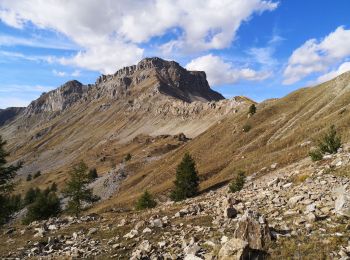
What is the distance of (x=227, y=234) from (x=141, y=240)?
5.13 m

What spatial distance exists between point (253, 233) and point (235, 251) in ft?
5.62

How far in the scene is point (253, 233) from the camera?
1425cm

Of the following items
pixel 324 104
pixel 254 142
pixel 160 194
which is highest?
pixel 324 104

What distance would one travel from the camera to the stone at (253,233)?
1397 centimetres

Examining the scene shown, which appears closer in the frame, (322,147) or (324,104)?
(322,147)

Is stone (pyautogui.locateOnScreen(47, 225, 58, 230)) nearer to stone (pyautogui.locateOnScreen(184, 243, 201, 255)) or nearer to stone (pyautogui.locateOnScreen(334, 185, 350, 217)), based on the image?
stone (pyautogui.locateOnScreen(184, 243, 201, 255))

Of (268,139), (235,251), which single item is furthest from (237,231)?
(268,139)

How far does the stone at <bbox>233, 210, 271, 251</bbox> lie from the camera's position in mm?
13969

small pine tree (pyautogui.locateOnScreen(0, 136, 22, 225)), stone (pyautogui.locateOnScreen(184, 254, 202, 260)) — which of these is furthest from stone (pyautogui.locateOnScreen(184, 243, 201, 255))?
small pine tree (pyautogui.locateOnScreen(0, 136, 22, 225))

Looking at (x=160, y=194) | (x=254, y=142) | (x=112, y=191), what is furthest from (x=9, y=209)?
(x=112, y=191)

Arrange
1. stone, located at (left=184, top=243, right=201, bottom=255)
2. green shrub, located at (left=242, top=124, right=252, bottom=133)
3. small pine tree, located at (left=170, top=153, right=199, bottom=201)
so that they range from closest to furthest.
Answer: stone, located at (left=184, top=243, right=201, bottom=255) < small pine tree, located at (left=170, top=153, right=199, bottom=201) < green shrub, located at (left=242, top=124, right=252, bottom=133)

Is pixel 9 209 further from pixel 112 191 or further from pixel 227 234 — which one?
pixel 112 191

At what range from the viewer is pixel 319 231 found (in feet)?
48.3

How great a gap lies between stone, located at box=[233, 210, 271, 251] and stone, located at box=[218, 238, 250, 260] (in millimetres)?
908
